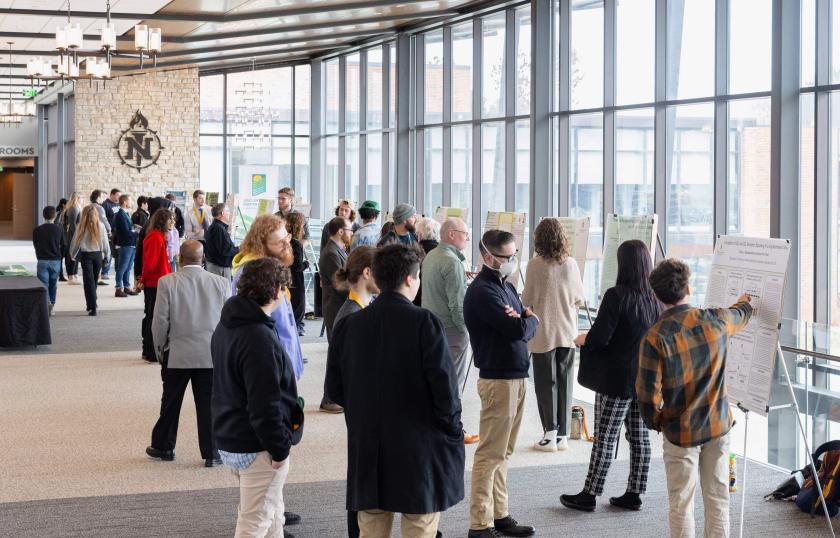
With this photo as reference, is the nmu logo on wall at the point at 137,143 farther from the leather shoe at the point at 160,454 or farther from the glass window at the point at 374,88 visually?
the leather shoe at the point at 160,454

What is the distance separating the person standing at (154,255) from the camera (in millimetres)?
9516

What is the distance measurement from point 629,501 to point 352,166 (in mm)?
15904

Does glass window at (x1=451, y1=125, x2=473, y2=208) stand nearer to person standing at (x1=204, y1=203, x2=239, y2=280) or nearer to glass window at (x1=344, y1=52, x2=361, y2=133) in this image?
glass window at (x1=344, y1=52, x2=361, y2=133)

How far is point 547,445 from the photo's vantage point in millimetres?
6734

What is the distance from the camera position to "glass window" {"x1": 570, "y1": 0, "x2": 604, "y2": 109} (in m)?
12.1

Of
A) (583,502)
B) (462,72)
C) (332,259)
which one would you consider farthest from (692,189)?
(462,72)

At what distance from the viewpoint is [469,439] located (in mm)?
6938

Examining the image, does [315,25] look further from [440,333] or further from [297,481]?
[440,333]

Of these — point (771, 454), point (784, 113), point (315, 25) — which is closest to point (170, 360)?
point (771, 454)

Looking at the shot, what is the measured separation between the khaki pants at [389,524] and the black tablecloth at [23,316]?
843cm

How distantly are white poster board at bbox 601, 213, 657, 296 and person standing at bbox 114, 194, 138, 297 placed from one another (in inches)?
374

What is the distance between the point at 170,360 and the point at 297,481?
1.08m

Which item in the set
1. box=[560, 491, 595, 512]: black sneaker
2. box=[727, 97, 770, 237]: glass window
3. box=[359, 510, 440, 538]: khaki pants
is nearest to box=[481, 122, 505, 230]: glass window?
box=[727, 97, 770, 237]: glass window

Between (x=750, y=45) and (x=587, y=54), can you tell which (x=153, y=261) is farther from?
(x=750, y=45)
